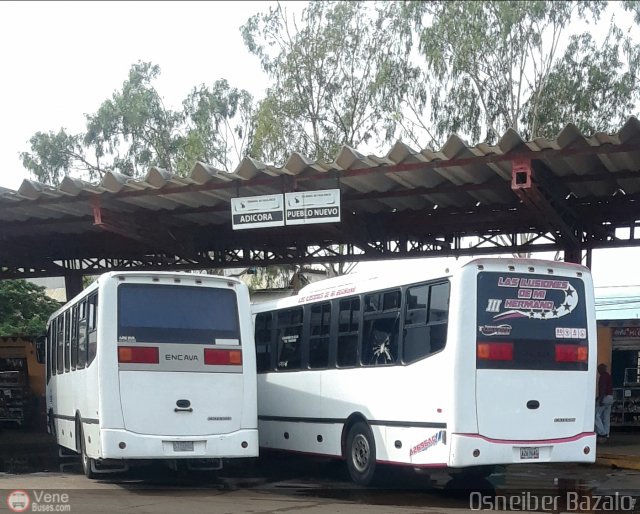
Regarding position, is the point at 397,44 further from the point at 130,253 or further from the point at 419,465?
the point at 419,465

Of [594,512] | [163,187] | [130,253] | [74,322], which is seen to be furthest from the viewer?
→ [130,253]

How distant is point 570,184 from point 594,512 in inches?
255

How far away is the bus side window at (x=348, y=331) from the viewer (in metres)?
12.4

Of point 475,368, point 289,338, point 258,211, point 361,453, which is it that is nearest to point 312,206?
point 258,211

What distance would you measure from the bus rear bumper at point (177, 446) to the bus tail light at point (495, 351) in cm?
327

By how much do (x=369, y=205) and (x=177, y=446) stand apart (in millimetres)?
7267

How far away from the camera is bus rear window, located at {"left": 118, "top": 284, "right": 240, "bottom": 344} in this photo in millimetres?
11359

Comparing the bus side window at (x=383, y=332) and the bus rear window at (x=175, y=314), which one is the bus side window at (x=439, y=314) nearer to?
the bus side window at (x=383, y=332)

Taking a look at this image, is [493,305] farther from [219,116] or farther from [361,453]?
[219,116]

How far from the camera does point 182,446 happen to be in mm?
11234

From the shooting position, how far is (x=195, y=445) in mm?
11305

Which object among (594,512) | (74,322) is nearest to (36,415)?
(74,322)

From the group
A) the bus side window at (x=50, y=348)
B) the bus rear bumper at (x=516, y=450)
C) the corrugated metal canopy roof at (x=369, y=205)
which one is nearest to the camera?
the bus rear bumper at (x=516, y=450)

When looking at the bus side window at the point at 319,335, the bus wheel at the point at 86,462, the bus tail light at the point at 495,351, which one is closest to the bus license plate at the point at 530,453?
the bus tail light at the point at 495,351
